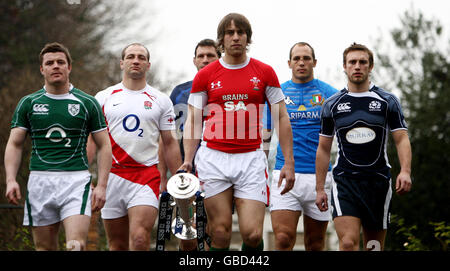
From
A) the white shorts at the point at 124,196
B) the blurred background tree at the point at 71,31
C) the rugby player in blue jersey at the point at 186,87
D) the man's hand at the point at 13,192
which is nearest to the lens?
the man's hand at the point at 13,192

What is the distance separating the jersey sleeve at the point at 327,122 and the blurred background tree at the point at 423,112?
14.1 m

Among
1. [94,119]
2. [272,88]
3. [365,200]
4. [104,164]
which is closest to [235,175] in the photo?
[272,88]

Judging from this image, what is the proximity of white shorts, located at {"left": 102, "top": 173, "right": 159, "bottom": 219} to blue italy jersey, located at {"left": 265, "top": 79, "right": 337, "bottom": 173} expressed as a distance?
1771 mm

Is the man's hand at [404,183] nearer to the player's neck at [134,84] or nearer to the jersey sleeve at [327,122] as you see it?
the jersey sleeve at [327,122]

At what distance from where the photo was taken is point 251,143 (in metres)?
7.34

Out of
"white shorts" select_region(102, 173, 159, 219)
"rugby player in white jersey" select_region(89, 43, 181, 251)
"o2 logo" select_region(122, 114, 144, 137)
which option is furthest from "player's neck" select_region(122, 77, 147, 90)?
"white shorts" select_region(102, 173, 159, 219)

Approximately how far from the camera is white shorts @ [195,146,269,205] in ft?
23.7

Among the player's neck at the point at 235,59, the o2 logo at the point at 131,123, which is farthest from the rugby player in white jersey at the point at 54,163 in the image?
the player's neck at the point at 235,59

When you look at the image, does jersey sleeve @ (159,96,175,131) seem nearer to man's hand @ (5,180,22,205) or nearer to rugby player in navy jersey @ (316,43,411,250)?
rugby player in navy jersey @ (316,43,411,250)

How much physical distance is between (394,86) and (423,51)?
3307 mm

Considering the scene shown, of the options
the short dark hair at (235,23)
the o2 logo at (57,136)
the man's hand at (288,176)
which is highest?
the short dark hair at (235,23)

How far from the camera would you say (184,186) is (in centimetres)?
708

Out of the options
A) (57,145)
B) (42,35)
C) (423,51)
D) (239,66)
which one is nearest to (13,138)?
(57,145)

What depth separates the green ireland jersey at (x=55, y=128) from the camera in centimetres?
713
